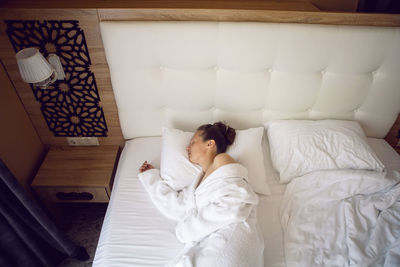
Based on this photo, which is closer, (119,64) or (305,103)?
(119,64)

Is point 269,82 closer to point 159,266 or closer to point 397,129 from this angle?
point 397,129

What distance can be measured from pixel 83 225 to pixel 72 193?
376 millimetres

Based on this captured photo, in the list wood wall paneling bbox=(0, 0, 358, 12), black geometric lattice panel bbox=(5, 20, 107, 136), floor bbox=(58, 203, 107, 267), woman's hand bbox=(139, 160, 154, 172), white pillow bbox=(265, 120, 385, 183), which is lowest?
floor bbox=(58, 203, 107, 267)

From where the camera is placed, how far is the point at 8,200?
1.17 m

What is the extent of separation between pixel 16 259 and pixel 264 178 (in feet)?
4.42

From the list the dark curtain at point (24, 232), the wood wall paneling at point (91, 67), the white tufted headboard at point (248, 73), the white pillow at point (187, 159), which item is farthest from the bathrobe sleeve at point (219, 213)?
the wood wall paneling at point (91, 67)

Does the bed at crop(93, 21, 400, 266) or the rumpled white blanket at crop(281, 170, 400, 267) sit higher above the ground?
the bed at crop(93, 21, 400, 266)

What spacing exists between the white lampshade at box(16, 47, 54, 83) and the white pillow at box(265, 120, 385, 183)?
4.12 ft

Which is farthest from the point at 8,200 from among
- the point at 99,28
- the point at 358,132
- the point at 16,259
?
the point at 358,132

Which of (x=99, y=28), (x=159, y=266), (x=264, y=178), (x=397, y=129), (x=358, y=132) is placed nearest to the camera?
(x=159, y=266)

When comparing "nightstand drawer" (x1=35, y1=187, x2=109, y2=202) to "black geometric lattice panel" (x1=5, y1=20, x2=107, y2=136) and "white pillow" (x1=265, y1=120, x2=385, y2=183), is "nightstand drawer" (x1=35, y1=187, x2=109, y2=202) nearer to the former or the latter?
"black geometric lattice panel" (x1=5, y1=20, x2=107, y2=136)

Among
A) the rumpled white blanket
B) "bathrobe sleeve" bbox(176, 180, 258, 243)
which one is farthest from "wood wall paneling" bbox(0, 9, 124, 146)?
the rumpled white blanket

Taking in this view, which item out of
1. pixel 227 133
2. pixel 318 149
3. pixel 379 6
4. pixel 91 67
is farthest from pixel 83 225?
pixel 379 6

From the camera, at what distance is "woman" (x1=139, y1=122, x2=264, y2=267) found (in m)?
1.04
